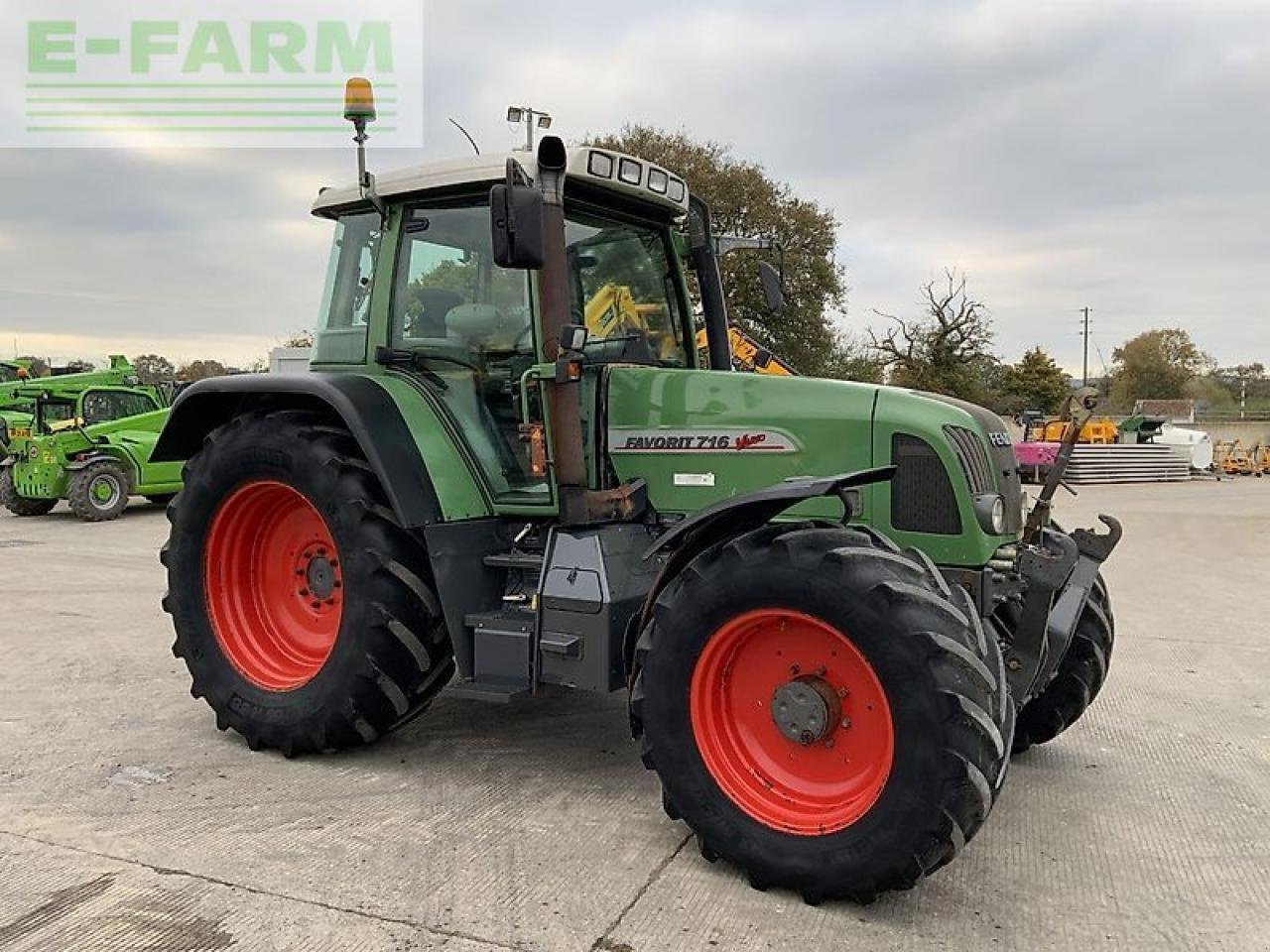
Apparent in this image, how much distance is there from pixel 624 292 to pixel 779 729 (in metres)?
2.14

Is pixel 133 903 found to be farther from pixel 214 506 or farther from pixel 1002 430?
pixel 1002 430

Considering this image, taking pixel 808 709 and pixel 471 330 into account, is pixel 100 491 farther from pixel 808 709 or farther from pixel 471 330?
pixel 808 709

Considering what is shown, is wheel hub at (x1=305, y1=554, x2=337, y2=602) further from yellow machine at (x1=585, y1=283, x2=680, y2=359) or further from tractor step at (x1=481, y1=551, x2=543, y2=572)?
yellow machine at (x1=585, y1=283, x2=680, y2=359)

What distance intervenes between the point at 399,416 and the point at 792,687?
197 cm

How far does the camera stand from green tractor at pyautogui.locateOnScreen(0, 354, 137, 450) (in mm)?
16656

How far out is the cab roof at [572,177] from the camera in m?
3.99

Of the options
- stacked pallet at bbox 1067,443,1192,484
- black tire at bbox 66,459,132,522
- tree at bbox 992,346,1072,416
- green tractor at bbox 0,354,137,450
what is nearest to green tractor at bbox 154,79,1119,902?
black tire at bbox 66,459,132,522

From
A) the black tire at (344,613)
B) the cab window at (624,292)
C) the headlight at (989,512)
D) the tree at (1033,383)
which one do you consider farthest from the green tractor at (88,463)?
the tree at (1033,383)

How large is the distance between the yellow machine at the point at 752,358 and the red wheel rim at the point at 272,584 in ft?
6.75

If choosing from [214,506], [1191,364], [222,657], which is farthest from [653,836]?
[1191,364]

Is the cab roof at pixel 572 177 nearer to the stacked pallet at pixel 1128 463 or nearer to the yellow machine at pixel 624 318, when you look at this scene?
the yellow machine at pixel 624 318

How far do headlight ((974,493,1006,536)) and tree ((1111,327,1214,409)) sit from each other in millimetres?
65244

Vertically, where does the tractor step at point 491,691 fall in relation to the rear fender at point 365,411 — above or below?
below

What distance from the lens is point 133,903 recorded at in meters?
2.99
